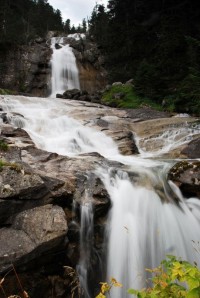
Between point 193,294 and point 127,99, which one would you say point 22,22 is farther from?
point 193,294

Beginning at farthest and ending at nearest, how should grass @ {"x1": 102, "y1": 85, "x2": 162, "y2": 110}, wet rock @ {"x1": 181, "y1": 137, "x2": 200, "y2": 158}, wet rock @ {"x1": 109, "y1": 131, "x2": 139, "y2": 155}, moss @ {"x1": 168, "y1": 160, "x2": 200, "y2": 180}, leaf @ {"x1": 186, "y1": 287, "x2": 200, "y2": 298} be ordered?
grass @ {"x1": 102, "y1": 85, "x2": 162, "y2": 110} → wet rock @ {"x1": 109, "y1": 131, "x2": 139, "y2": 155} → wet rock @ {"x1": 181, "y1": 137, "x2": 200, "y2": 158} → moss @ {"x1": 168, "y1": 160, "x2": 200, "y2": 180} → leaf @ {"x1": 186, "y1": 287, "x2": 200, "y2": 298}

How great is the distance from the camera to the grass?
68.2ft

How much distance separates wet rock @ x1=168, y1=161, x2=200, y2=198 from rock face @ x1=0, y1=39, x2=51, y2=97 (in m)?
22.2

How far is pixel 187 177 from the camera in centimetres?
762

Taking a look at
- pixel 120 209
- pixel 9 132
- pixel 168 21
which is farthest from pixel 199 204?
pixel 168 21

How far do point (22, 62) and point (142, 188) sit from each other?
26.6 m

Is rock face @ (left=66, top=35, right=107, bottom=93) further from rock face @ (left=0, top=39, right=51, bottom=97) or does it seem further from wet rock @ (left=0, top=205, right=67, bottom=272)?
wet rock @ (left=0, top=205, right=67, bottom=272)

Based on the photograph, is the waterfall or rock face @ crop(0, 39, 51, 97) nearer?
the waterfall

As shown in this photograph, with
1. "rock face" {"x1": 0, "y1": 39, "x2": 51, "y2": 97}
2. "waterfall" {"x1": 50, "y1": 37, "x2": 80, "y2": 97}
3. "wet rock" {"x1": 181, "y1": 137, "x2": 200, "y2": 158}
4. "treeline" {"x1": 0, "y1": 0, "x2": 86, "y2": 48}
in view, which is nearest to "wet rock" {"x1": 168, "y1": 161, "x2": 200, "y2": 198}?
"wet rock" {"x1": 181, "y1": 137, "x2": 200, "y2": 158}

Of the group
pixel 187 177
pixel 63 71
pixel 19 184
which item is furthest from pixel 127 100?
pixel 19 184

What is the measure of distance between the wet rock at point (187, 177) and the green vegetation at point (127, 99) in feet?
37.7

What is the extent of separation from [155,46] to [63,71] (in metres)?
9.15

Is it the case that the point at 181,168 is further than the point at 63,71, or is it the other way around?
the point at 63,71

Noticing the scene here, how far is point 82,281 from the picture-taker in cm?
559
